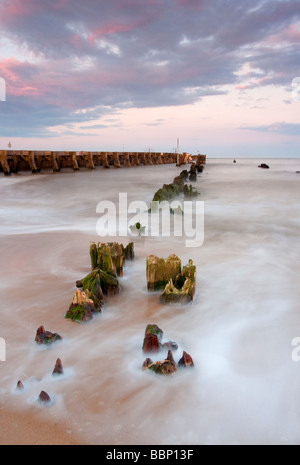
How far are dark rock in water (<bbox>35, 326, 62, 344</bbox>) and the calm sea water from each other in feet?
0.22

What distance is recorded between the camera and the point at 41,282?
4223mm

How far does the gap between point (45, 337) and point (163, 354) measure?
102cm

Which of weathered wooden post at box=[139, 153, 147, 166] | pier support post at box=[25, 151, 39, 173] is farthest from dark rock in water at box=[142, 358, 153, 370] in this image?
weathered wooden post at box=[139, 153, 147, 166]

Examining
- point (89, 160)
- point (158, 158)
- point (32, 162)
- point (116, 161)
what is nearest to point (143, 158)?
point (158, 158)

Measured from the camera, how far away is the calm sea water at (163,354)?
2.00m

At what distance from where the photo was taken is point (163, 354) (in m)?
2.63

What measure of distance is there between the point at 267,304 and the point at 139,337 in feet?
5.15

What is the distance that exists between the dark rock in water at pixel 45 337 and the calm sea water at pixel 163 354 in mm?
68

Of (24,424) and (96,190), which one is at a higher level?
(96,190)

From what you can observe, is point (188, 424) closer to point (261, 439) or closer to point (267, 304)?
point (261, 439)

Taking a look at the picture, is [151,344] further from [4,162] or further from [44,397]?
[4,162]

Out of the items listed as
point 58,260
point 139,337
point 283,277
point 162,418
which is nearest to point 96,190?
point 58,260

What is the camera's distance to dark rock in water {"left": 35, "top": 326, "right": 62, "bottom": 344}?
278 centimetres
